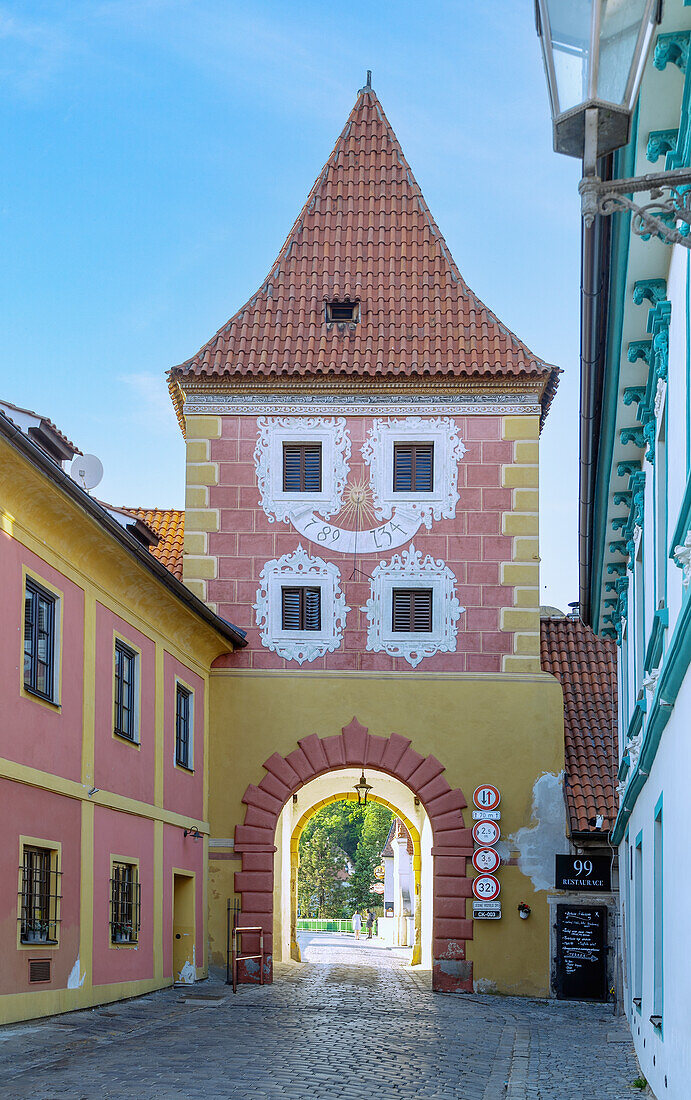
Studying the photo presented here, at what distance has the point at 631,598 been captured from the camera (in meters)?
16.2

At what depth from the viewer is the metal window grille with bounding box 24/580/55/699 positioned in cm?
1573

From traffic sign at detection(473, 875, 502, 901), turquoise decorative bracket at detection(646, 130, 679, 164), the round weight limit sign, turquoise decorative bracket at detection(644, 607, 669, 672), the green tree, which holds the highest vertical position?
turquoise decorative bracket at detection(646, 130, 679, 164)

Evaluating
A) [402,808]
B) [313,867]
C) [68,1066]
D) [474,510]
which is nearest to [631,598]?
[68,1066]

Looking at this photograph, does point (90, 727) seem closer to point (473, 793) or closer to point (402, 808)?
point (473, 793)

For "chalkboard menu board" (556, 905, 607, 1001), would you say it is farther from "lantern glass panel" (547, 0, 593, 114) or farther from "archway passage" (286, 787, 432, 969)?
"lantern glass panel" (547, 0, 593, 114)

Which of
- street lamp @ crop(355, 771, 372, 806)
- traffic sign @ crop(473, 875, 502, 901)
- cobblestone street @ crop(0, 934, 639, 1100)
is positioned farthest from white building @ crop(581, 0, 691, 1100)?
street lamp @ crop(355, 771, 372, 806)

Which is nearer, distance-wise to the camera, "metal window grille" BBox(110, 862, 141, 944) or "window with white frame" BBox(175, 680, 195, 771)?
"metal window grille" BBox(110, 862, 141, 944)

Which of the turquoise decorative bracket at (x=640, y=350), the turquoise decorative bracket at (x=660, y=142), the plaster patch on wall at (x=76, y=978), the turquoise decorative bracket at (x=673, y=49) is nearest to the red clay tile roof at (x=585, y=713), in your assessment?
the plaster patch on wall at (x=76, y=978)

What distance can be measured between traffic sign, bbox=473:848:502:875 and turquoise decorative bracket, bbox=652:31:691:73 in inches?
721

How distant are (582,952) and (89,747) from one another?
990 centimetres

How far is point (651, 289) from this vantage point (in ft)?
32.0

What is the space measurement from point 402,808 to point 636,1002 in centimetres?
1770

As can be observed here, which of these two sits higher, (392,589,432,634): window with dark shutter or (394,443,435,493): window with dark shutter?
(394,443,435,493): window with dark shutter

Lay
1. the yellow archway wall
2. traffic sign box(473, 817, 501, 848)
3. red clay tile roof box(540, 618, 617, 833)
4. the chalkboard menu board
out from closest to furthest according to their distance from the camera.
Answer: the chalkboard menu board
red clay tile roof box(540, 618, 617, 833)
traffic sign box(473, 817, 501, 848)
the yellow archway wall
